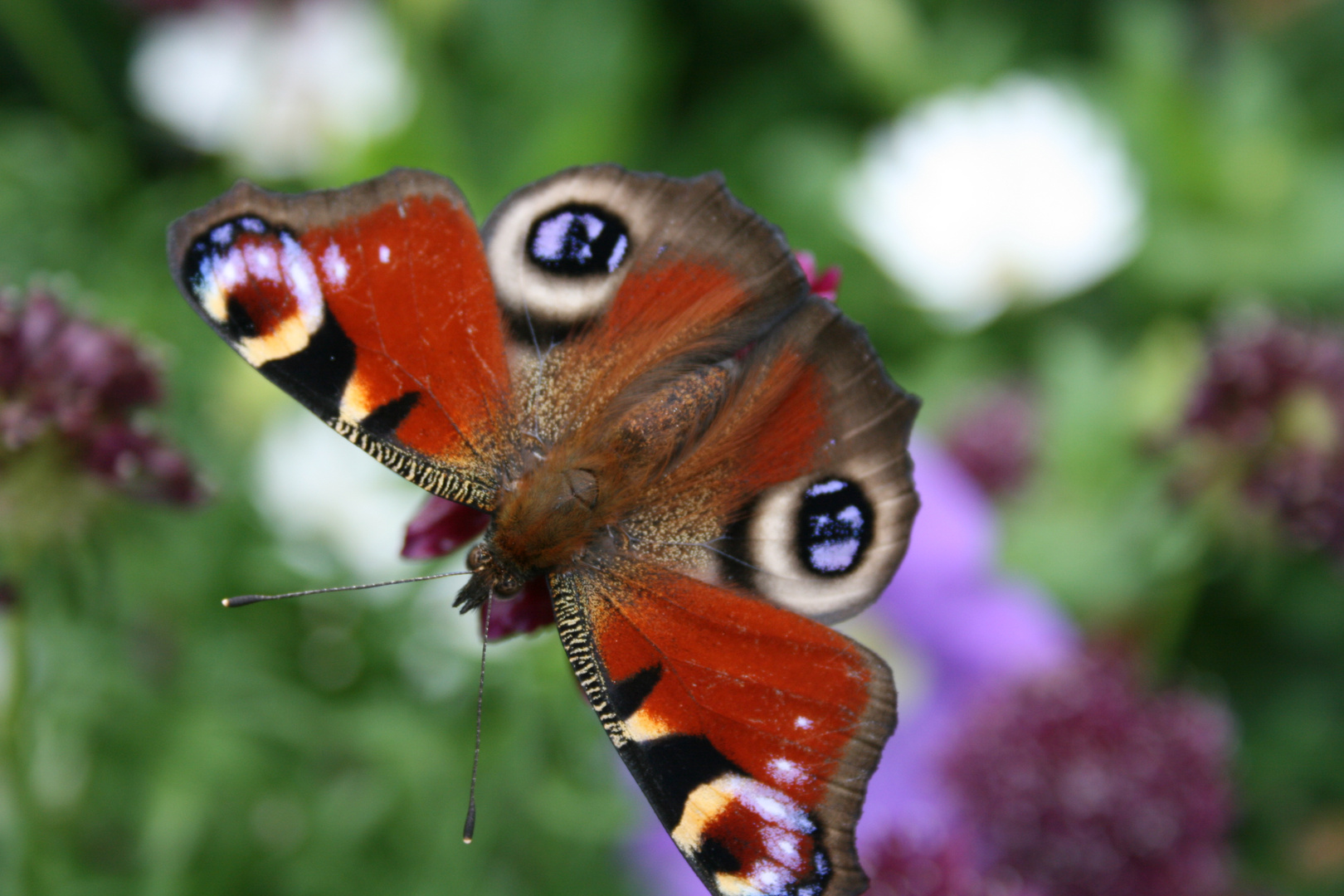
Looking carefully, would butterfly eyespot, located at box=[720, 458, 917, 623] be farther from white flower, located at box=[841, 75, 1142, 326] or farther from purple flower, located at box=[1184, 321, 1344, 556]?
white flower, located at box=[841, 75, 1142, 326]

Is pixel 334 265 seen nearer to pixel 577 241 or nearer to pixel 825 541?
pixel 577 241

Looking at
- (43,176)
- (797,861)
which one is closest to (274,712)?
(797,861)

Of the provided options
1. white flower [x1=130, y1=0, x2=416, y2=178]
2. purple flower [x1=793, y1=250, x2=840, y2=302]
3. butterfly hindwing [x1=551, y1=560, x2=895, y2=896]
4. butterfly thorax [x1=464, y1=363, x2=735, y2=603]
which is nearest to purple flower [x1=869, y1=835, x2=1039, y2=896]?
butterfly hindwing [x1=551, y1=560, x2=895, y2=896]

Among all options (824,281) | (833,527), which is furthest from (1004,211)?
(833,527)

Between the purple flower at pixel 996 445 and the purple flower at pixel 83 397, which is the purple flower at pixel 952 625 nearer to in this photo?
the purple flower at pixel 996 445

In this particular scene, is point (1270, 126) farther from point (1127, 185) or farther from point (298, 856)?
point (298, 856)

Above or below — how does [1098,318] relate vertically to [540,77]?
below

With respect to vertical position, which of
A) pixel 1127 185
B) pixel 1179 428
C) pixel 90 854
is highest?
pixel 1127 185
